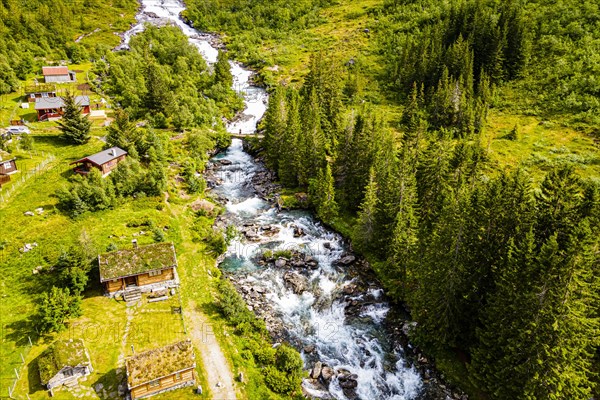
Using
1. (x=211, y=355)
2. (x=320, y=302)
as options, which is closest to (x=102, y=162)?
(x=211, y=355)

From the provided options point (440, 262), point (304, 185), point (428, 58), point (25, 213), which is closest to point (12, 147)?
point (25, 213)

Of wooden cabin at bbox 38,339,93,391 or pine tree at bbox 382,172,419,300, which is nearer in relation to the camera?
wooden cabin at bbox 38,339,93,391

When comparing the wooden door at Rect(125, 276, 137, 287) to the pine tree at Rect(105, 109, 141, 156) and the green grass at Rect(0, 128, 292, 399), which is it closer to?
the green grass at Rect(0, 128, 292, 399)

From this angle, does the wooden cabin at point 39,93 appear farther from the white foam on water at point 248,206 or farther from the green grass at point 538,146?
the green grass at point 538,146

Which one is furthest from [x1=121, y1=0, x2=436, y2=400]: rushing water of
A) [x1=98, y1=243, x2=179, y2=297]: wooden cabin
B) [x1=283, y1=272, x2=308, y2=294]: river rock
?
[x1=98, y1=243, x2=179, y2=297]: wooden cabin

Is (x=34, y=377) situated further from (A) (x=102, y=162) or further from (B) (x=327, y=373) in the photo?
(A) (x=102, y=162)

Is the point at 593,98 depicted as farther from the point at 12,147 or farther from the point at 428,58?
the point at 12,147
